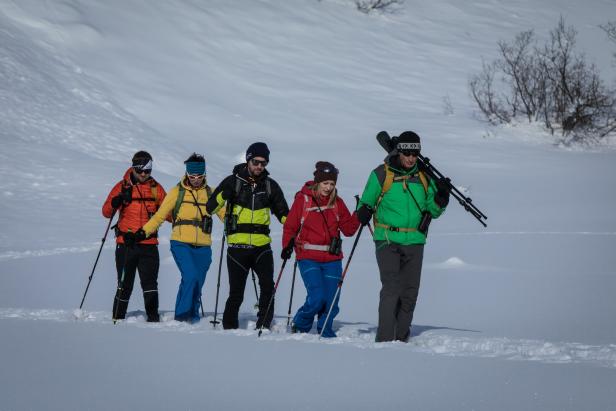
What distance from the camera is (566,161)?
88.8 feet

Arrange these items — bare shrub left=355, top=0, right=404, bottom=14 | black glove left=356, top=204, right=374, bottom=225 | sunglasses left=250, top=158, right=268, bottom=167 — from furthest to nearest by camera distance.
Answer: bare shrub left=355, top=0, right=404, bottom=14 < sunglasses left=250, top=158, right=268, bottom=167 < black glove left=356, top=204, right=374, bottom=225

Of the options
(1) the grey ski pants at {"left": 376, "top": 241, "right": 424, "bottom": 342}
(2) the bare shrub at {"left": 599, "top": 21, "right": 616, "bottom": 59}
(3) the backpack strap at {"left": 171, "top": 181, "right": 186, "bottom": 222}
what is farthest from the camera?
(2) the bare shrub at {"left": 599, "top": 21, "right": 616, "bottom": 59}

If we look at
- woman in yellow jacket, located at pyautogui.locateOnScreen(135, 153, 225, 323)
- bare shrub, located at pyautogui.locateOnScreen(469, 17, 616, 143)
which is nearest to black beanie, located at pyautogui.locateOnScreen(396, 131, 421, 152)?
woman in yellow jacket, located at pyautogui.locateOnScreen(135, 153, 225, 323)

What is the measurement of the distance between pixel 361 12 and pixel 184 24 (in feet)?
34.6

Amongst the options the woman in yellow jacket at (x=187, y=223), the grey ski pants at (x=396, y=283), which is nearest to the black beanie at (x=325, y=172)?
the grey ski pants at (x=396, y=283)

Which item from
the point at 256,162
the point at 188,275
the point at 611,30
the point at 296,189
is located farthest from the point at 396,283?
the point at 611,30

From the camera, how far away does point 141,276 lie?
27.0 feet

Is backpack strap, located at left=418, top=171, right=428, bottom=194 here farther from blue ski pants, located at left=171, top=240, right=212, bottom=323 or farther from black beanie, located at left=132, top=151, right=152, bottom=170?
black beanie, located at left=132, top=151, right=152, bottom=170

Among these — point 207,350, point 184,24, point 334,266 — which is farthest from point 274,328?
point 184,24

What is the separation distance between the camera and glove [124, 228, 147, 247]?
25.8 feet

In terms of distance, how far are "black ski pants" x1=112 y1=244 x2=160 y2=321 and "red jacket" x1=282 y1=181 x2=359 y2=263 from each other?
1492mm

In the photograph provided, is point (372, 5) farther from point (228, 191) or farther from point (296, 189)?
point (228, 191)

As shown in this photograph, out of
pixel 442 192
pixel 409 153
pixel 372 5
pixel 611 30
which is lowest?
pixel 442 192

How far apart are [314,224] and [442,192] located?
1079 mm
